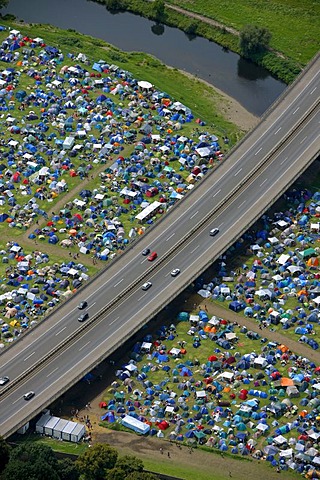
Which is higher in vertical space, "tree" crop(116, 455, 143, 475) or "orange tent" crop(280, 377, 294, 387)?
"orange tent" crop(280, 377, 294, 387)

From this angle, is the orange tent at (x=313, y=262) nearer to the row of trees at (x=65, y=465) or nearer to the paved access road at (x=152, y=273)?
the paved access road at (x=152, y=273)

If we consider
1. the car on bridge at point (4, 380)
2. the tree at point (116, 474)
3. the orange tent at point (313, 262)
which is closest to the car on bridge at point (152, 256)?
the orange tent at point (313, 262)

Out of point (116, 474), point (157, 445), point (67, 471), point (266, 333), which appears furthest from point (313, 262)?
point (67, 471)

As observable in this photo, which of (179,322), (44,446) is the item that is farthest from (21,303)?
(44,446)

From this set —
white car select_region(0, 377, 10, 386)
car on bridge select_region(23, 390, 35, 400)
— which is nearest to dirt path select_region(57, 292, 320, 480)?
car on bridge select_region(23, 390, 35, 400)

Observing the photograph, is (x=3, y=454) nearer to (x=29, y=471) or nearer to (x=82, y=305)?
(x=29, y=471)

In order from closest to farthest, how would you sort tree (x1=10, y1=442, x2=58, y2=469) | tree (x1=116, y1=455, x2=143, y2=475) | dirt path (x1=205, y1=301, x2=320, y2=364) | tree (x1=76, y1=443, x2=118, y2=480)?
tree (x1=116, y1=455, x2=143, y2=475)
tree (x1=10, y1=442, x2=58, y2=469)
tree (x1=76, y1=443, x2=118, y2=480)
dirt path (x1=205, y1=301, x2=320, y2=364)

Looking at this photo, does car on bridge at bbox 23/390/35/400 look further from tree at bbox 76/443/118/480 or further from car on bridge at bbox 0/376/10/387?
tree at bbox 76/443/118/480
